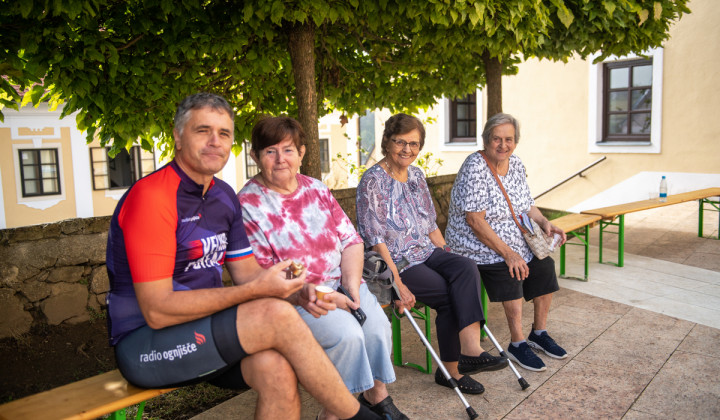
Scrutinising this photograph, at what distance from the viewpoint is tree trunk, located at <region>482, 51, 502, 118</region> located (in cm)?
680

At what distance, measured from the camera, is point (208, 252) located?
246 centimetres

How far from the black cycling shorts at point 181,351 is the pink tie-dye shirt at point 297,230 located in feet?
2.16

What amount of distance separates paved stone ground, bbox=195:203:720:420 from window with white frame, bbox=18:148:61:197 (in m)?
15.5

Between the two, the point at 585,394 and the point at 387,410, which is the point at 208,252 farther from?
the point at 585,394

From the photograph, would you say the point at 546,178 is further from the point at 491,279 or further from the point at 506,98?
the point at 491,279

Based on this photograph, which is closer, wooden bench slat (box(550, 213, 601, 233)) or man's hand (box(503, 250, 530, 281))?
man's hand (box(503, 250, 530, 281))

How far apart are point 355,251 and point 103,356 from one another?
2.73 metres

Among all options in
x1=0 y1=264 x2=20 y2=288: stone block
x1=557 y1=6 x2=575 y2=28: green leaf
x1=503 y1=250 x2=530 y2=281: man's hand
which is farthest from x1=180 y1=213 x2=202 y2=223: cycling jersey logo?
x1=557 y1=6 x2=575 y2=28: green leaf

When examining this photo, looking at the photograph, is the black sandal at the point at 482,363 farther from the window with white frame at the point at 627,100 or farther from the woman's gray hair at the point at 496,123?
the window with white frame at the point at 627,100

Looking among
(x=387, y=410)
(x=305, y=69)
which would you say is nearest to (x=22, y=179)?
(x=305, y=69)

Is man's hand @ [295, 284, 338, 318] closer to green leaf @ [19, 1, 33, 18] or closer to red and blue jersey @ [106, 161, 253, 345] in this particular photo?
red and blue jersey @ [106, 161, 253, 345]

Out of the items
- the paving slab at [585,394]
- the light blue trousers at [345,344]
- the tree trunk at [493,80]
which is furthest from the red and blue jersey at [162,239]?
the tree trunk at [493,80]

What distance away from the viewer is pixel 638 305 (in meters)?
5.07

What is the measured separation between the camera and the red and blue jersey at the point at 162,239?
2.18m
